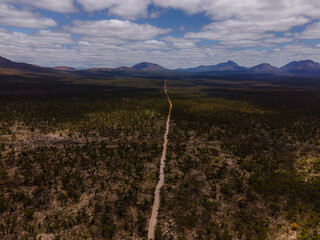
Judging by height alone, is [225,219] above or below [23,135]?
below

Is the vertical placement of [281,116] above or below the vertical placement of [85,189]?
above

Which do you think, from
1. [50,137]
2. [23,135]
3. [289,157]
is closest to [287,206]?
[289,157]

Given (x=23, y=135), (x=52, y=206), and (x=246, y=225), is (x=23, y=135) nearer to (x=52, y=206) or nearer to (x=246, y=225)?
(x=52, y=206)

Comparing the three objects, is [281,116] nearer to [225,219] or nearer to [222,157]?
[222,157]

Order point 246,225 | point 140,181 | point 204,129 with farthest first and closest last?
point 204,129, point 140,181, point 246,225

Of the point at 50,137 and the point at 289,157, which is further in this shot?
the point at 50,137

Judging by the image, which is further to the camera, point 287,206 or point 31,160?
point 31,160

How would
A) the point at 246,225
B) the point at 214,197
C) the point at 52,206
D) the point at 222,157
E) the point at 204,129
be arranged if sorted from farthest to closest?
the point at 204,129 → the point at 222,157 → the point at 214,197 → the point at 52,206 → the point at 246,225

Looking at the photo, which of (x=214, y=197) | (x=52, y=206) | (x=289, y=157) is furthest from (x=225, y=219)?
(x=289, y=157)

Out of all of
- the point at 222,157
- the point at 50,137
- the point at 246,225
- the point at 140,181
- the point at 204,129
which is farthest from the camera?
the point at 204,129
